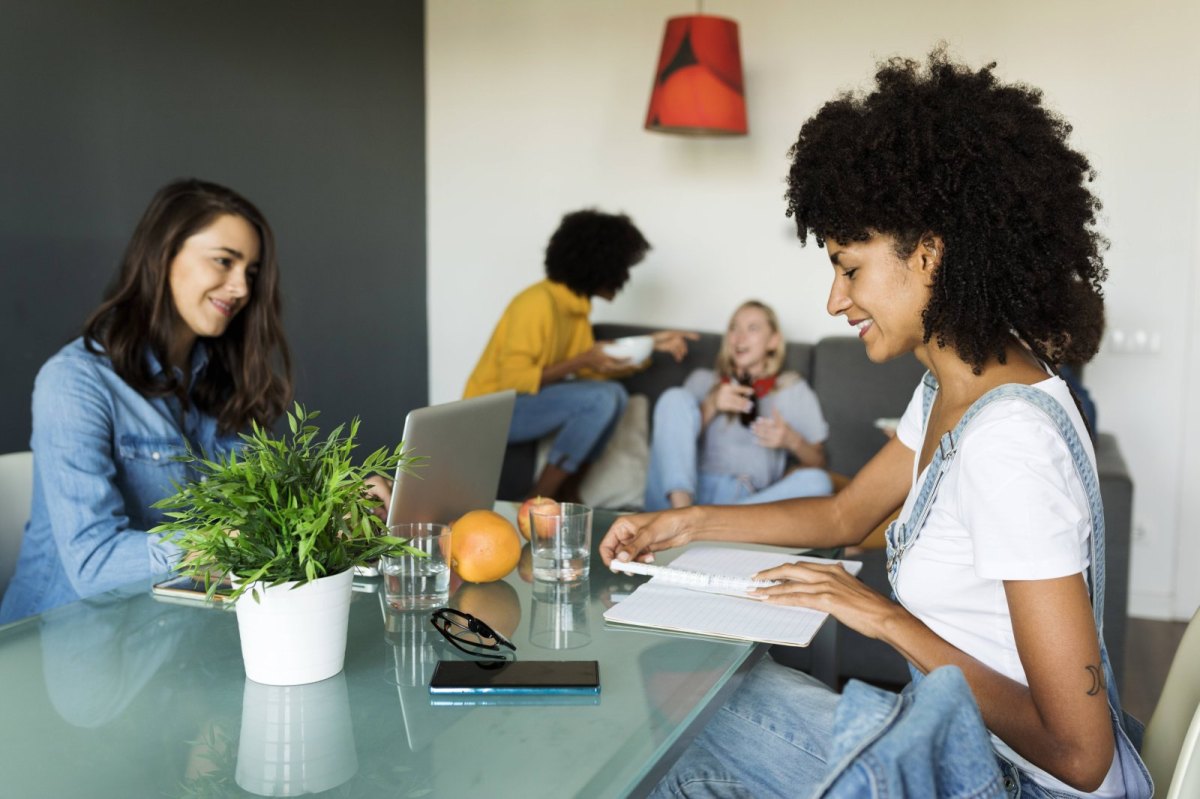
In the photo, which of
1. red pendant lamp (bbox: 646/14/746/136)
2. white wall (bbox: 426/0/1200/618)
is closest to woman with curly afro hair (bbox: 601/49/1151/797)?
white wall (bbox: 426/0/1200/618)

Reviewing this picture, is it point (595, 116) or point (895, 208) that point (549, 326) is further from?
point (895, 208)

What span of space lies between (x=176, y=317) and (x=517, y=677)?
110 cm

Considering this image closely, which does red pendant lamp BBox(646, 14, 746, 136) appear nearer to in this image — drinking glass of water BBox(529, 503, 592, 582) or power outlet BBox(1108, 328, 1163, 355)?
power outlet BBox(1108, 328, 1163, 355)

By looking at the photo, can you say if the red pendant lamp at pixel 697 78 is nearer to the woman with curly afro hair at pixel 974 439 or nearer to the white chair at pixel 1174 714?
the woman with curly afro hair at pixel 974 439

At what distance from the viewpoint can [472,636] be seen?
126 cm

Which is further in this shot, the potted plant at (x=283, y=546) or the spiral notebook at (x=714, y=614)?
the spiral notebook at (x=714, y=614)

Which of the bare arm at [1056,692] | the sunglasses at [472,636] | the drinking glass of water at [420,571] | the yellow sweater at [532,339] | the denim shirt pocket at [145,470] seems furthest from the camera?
the yellow sweater at [532,339]

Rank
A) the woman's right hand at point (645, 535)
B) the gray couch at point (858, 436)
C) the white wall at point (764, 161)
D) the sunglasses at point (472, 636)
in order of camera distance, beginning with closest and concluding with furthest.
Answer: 1. the sunglasses at point (472, 636)
2. the woman's right hand at point (645, 535)
3. the gray couch at point (858, 436)
4. the white wall at point (764, 161)

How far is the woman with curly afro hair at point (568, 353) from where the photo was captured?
3.72 meters

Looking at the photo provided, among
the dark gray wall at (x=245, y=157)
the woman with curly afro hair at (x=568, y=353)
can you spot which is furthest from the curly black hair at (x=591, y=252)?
the dark gray wall at (x=245, y=157)

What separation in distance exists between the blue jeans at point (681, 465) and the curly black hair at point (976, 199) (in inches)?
84.1

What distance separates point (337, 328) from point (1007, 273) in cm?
335

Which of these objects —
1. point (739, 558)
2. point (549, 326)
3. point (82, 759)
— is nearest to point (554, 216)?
point (549, 326)

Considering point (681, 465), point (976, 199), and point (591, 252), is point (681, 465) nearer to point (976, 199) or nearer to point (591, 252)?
point (591, 252)
